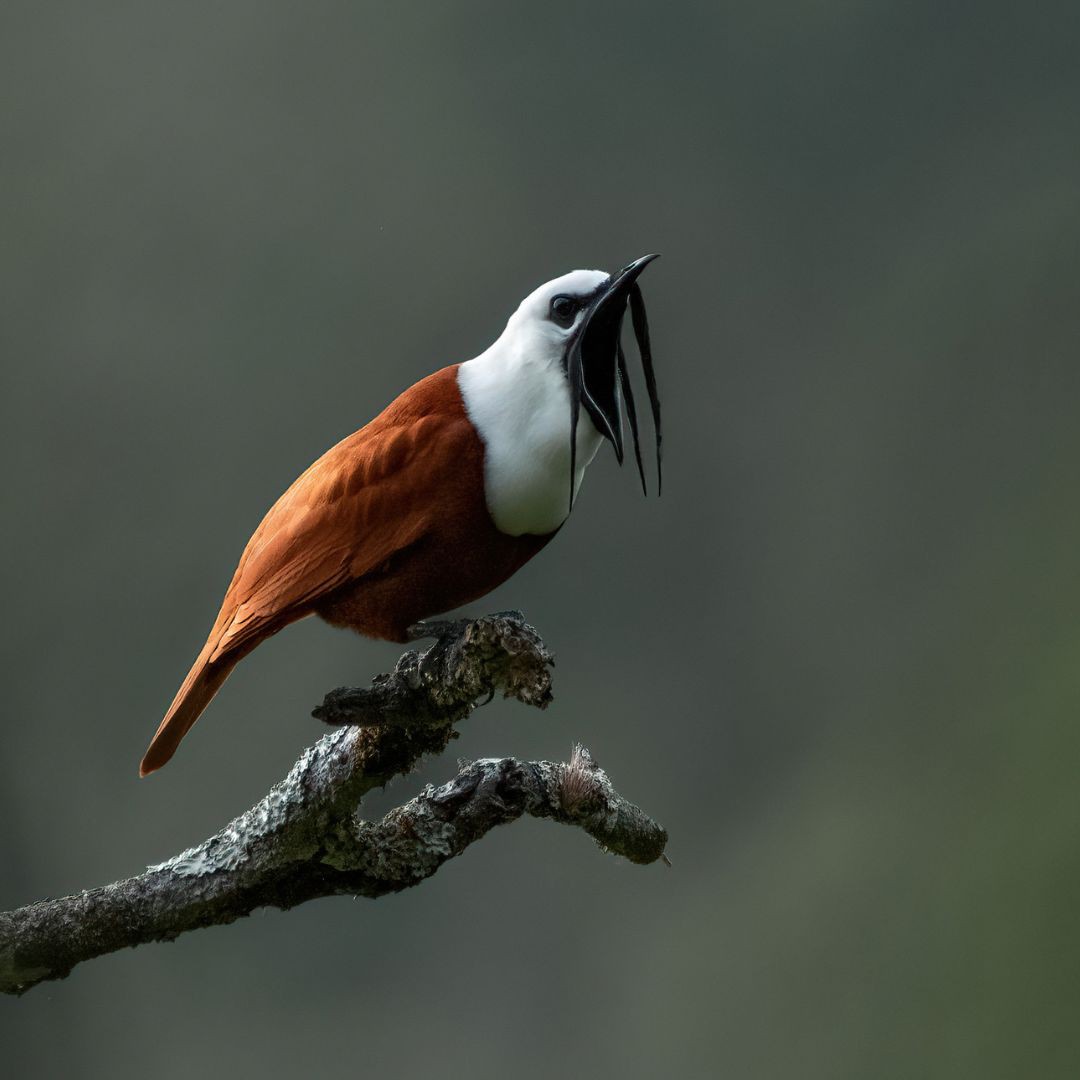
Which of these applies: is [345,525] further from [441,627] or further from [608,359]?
[608,359]

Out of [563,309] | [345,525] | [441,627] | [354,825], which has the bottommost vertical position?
[354,825]

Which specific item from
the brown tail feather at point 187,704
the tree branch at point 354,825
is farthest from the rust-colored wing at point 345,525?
the tree branch at point 354,825

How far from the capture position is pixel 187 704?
1.39 m

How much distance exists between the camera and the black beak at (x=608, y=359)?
133 cm

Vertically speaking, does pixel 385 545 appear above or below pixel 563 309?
below

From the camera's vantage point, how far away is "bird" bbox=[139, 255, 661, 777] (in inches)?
52.1

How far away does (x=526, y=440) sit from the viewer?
1.32 m

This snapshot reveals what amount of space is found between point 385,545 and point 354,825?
296 millimetres

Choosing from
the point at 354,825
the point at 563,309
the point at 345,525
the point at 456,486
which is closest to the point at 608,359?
the point at 563,309

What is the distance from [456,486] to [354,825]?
37 cm

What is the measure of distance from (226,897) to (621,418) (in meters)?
0.64

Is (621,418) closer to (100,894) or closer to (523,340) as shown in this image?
(523,340)

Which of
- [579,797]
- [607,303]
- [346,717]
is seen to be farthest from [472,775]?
[607,303]

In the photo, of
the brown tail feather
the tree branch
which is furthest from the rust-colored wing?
the tree branch
